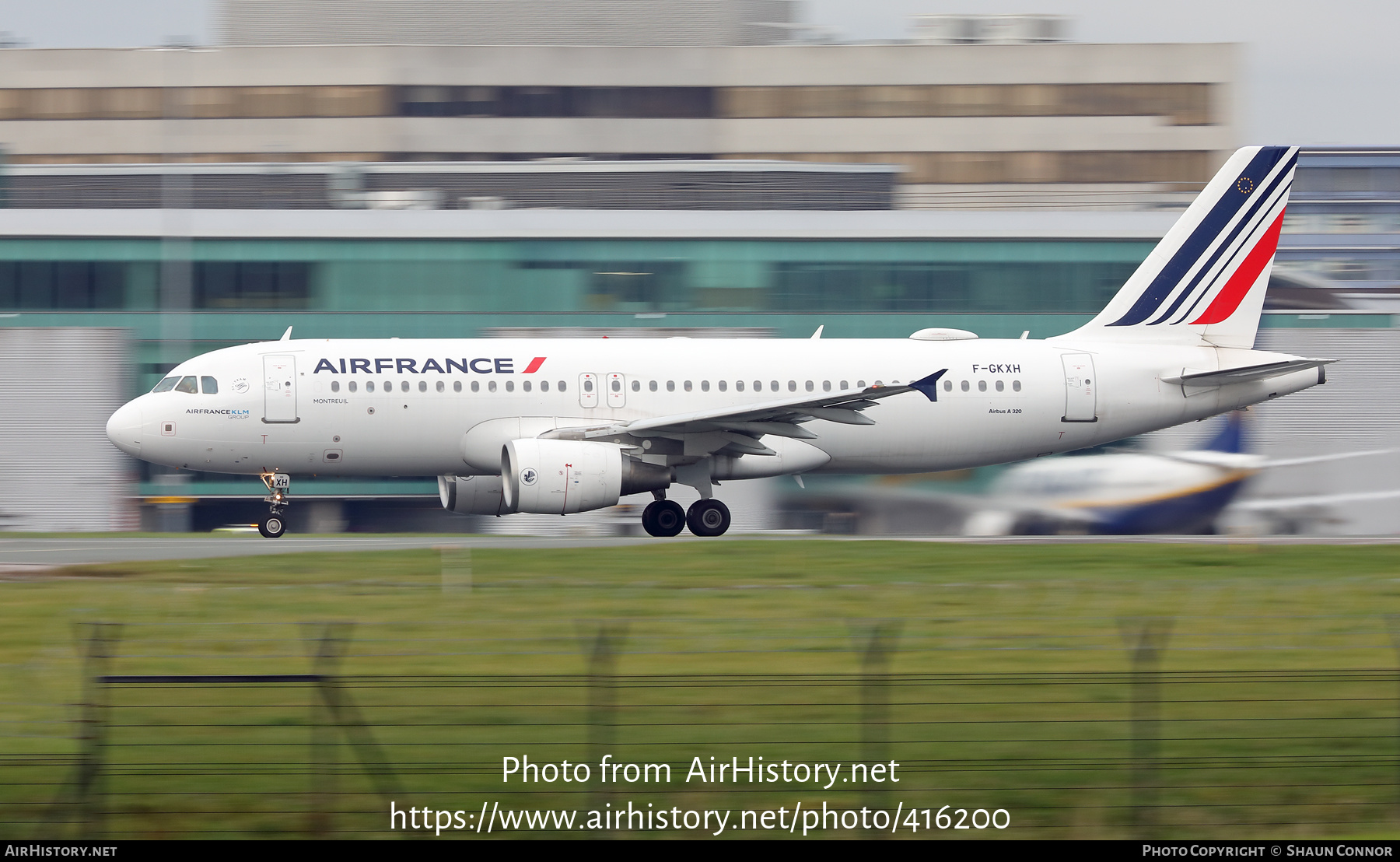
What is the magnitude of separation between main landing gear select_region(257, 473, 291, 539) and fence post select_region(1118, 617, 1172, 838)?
66.3 feet

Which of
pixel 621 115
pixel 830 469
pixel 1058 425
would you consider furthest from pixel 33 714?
pixel 621 115

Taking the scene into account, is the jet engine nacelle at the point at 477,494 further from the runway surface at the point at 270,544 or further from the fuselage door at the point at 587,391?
the fuselage door at the point at 587,391

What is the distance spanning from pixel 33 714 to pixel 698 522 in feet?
58.2

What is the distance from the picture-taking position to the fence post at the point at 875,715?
9.62m

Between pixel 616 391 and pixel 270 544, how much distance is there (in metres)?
6.75

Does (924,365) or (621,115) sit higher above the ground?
(621,115)

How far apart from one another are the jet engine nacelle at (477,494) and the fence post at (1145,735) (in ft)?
61.4

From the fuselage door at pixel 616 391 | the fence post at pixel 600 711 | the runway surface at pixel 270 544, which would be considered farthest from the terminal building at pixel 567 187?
the fence post at pixel 600 711

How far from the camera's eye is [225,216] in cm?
4097

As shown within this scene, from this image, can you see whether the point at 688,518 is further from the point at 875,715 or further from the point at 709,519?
the point at 875,715

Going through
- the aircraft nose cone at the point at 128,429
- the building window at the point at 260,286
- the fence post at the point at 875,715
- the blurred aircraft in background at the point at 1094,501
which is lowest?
the blurred aircraft in background at the point at 1094,501

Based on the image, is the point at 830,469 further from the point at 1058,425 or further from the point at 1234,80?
the point at 1234,80

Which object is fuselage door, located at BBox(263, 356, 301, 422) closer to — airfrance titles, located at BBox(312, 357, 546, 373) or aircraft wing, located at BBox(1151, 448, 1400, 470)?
airfrance titles, located at BBox(312, 357, 546, 373)

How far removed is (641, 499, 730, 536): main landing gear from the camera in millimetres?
28047
